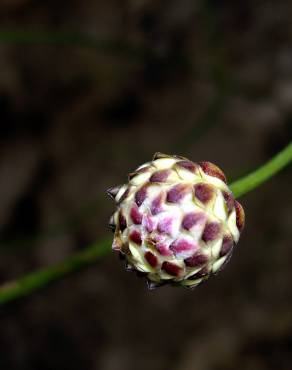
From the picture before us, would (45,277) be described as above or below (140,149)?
above

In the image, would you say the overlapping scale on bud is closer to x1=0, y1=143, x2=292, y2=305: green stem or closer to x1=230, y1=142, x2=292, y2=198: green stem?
x1=230, y1=142, x2=292, y2=198: green stem

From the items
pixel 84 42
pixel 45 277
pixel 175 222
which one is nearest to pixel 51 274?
pixel 45 277

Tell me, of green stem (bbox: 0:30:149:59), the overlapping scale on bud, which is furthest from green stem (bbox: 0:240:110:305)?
green stem (bbox: 0:30:149:59)

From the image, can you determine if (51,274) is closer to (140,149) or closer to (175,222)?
(175,222)

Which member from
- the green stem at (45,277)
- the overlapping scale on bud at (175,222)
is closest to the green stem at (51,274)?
the green stem at (45,277)

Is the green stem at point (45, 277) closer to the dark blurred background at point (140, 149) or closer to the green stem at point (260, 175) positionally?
the green stem at point (260, 175)
